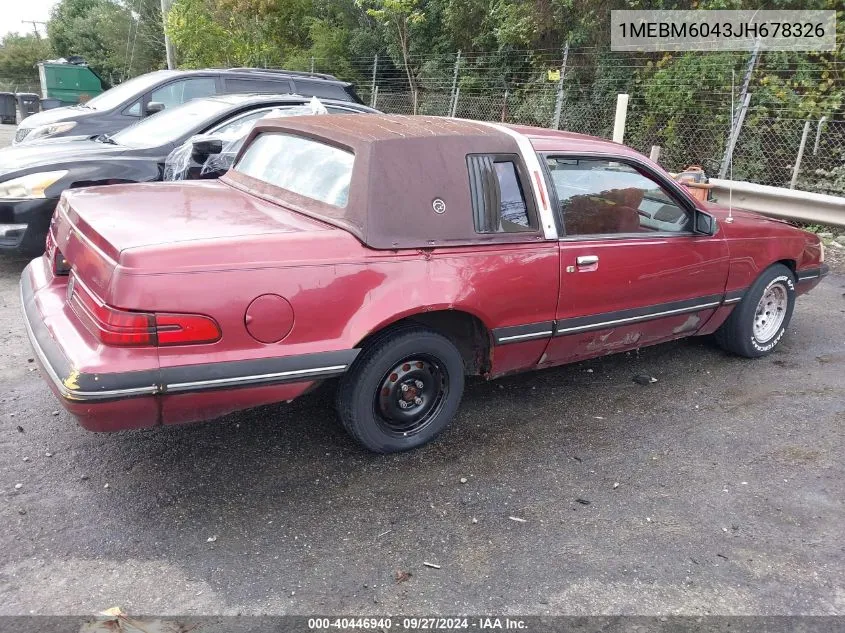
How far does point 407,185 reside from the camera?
3.34 meters

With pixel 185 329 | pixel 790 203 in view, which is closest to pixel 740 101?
pixel 790 203

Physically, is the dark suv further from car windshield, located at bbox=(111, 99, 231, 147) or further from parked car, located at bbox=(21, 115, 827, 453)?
parked car, located at bbox=(21, 115, 827, 453)

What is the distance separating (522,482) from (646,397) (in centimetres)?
142

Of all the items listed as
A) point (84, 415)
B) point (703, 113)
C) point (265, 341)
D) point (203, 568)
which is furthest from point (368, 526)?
point (703, 113)

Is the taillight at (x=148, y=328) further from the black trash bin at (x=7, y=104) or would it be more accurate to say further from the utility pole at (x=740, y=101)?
the black trash bin at (x=7, y=104)

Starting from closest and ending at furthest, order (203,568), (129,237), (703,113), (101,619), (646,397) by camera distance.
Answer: (101,619)
(203,568)
(129,237)
(646,397)
(703,113)

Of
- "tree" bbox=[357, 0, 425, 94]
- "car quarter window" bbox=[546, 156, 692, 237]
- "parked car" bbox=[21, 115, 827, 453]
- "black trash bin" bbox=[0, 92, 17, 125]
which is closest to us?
"parked car" bbox=[21, 115, 827, 453]

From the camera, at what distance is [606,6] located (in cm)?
1320

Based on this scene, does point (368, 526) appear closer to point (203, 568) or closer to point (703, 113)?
point (203, 568)

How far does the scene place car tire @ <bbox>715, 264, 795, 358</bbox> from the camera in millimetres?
4891

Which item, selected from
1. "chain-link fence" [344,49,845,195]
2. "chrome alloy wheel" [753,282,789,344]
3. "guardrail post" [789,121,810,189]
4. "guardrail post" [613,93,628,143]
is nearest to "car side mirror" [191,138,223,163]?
"chrome alloy wheel" [753,282,789,344]

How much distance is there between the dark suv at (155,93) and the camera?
8.33 m

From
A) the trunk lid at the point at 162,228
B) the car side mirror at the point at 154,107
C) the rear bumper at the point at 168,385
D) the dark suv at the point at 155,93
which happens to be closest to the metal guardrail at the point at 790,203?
the dark suv at the point at 155,93

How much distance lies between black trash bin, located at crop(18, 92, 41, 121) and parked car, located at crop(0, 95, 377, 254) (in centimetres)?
1505
